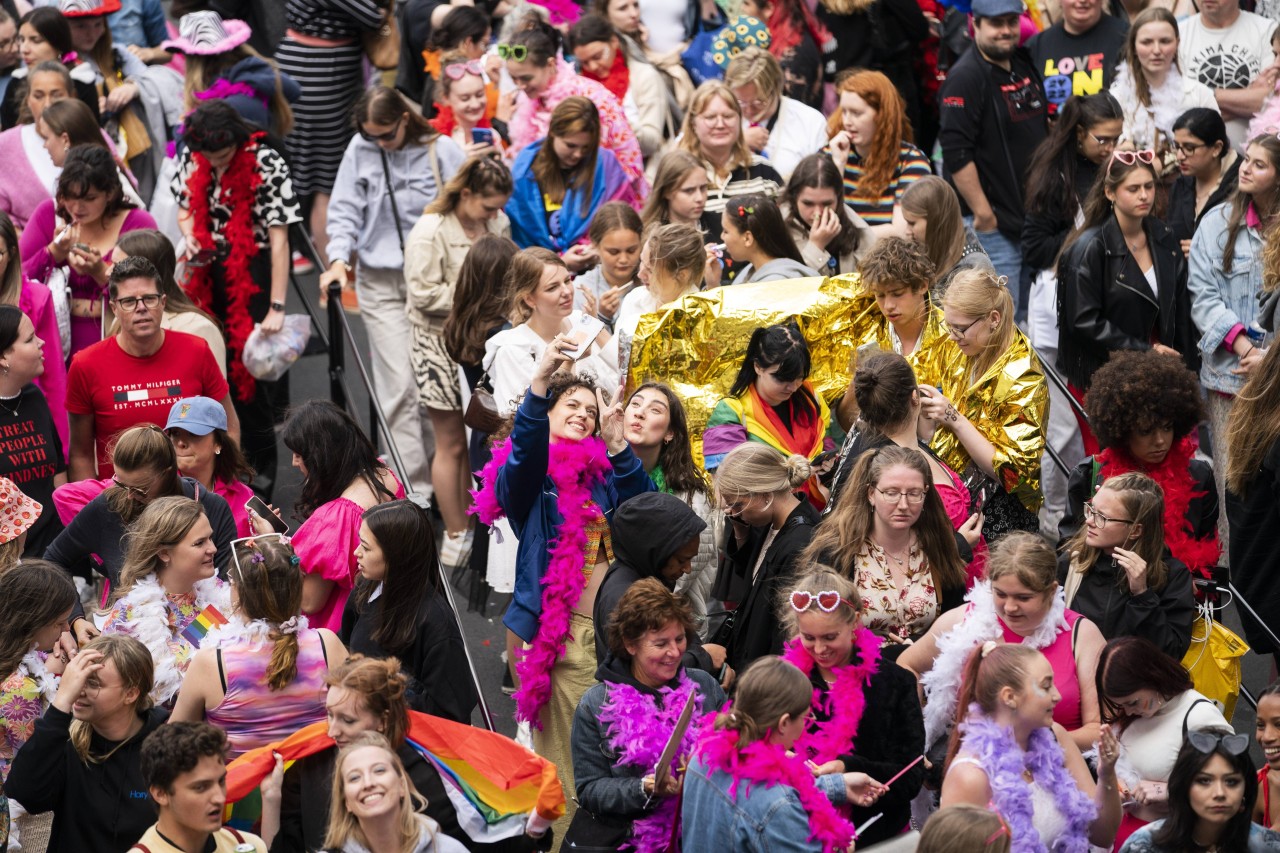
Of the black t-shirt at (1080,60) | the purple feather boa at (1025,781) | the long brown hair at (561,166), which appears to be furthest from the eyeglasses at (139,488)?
the black t-shirt at (1080,60)

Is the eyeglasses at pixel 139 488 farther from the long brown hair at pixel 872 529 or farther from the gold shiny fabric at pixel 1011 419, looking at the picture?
the gold shiny fabric at pixel 1011 419

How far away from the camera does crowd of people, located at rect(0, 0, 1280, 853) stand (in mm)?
4867

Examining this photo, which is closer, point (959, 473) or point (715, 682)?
point (715, 682)

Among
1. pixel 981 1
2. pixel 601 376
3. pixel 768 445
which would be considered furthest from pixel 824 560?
pixel 981 1

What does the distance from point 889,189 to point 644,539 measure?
366 cm

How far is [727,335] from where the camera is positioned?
6.74m

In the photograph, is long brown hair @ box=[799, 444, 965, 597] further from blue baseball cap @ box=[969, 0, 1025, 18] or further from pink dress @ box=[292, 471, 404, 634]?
blue baseball cap @ box=[969, 0, 1025, 18]

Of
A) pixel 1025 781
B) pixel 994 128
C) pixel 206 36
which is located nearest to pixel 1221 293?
pixel 994 128

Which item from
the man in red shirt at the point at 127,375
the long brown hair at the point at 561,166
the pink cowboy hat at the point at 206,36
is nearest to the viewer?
the man in red shirt at the point at 127,375

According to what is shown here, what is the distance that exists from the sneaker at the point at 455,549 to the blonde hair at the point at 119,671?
3.33 meters

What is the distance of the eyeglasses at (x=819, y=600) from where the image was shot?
16.4 ft

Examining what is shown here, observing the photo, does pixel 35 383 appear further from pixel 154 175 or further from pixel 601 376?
pixel 154 175

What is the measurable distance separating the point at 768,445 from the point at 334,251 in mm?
3450

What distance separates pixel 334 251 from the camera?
8.67 metres
